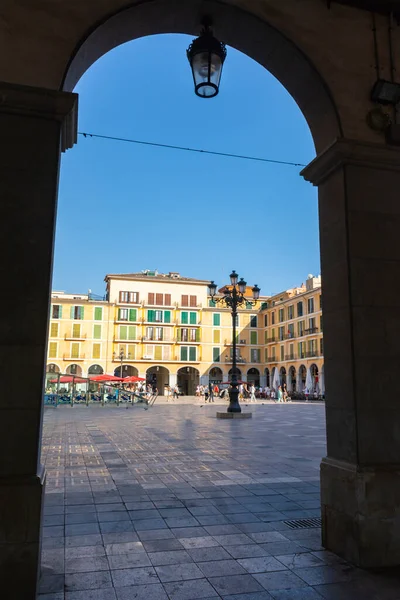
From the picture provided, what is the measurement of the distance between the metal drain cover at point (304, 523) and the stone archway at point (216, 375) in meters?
52.0

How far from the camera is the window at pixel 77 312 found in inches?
2052

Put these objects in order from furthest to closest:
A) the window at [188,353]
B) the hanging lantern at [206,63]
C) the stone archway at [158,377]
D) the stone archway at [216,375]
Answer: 1. the stone archway at [216,375]
2. the stone archway at [158,377]
3. the window at [188,353]
4. the hanging lantern at [206,63]

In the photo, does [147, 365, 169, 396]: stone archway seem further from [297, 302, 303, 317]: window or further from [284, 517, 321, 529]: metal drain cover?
[284, 517, 321, 529]: metal drain cover

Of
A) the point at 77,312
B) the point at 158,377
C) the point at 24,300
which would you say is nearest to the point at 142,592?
the point at 24,300

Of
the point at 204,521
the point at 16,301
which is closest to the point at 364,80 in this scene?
the point at 16,301

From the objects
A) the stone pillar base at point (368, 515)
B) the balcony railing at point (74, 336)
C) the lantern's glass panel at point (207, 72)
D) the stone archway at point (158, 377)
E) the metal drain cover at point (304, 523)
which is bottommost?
the metal drain cover at point (304, 523)

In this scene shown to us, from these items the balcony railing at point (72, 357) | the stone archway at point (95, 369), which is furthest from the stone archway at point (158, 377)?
the balcony railing at point (72, 357)

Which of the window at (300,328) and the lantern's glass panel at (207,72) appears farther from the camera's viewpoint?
the window at (300,328)

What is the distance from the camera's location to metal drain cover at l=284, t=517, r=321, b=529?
437 centimetres

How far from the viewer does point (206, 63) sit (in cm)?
376

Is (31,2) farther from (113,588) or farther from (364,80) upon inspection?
(113,588)

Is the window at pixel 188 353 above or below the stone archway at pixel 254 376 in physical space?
above

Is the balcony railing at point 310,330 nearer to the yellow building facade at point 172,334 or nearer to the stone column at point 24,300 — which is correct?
the yellow building facade at point 172,334

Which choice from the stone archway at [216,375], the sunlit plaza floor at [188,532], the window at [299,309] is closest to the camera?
the sunlit plaza floor at [188,532]
